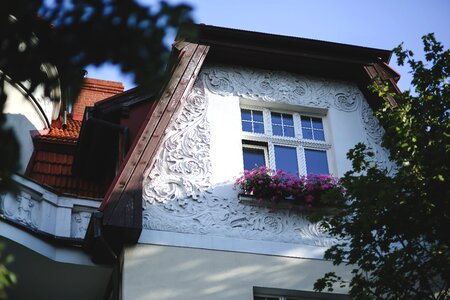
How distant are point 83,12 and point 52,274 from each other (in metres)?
7.27

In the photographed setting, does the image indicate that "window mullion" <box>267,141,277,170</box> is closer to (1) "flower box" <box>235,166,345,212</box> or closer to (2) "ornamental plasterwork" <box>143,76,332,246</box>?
(1) "flower box" <box>235,166,345,212</box>

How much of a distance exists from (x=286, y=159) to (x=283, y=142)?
0.31m

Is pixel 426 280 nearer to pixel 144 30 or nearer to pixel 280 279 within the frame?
pixel 280 279

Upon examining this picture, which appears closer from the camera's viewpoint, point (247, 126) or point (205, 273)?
point (205, 273)

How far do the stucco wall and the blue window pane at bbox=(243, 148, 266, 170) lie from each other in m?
1.80

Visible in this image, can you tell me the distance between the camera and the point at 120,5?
15.4 ft

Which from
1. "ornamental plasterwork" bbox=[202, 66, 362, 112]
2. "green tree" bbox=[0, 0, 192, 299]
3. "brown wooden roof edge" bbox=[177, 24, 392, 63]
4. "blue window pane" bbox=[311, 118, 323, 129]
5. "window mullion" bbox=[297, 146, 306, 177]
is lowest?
"green tree" bbox=[0, 0, 192, 299]

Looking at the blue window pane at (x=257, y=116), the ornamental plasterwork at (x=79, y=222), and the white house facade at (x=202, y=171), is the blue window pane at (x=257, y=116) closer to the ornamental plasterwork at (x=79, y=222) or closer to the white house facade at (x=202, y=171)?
the white house facade at (x=202, y=171)

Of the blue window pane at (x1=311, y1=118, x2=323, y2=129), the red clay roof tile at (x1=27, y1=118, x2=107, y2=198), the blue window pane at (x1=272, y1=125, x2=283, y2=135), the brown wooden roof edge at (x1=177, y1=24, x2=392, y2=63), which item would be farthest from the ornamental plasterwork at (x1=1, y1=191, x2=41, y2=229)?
the blue window pane at (x1=311, y1=118, x2=323, y2=129)

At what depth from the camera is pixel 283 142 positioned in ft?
41.8

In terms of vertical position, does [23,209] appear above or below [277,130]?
A: below

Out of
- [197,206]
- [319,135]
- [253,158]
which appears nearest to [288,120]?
[319,135]

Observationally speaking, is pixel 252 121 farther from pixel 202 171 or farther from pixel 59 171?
pixel 59 171

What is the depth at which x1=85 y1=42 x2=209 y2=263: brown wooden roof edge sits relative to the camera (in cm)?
1045
